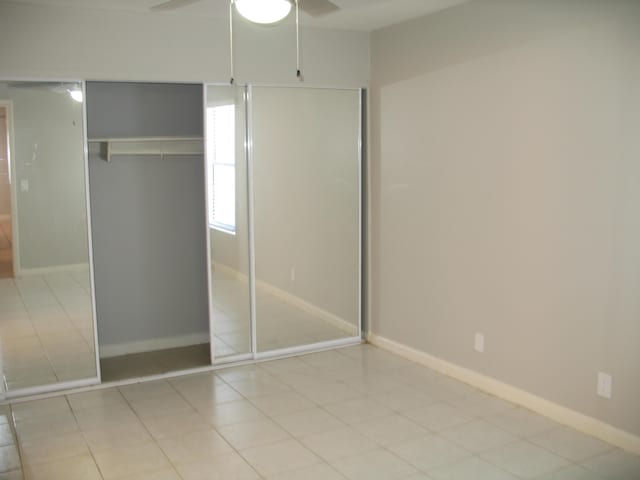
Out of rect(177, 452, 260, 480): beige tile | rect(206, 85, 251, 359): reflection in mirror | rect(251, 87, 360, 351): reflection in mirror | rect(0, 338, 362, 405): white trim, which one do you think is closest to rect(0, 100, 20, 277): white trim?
rect(0, 338, 362, 405): white trim

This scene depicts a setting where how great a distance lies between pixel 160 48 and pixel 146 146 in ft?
3.03

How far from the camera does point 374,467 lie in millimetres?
3367

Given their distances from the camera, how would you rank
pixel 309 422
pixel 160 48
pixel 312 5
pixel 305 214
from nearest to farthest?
pixel 312 5
pixel 309 422
pixel 160 48
pixel 305 214

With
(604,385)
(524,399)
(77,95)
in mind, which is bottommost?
(524,399)

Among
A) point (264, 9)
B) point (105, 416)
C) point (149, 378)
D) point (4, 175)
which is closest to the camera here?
point (264, 9)

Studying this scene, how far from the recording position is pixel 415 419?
3.96m

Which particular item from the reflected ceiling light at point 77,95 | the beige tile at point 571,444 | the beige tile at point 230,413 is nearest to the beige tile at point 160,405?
the beige tile at point 230,413

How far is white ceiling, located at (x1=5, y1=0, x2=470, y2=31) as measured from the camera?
4109 mm

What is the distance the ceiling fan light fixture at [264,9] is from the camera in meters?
2.41

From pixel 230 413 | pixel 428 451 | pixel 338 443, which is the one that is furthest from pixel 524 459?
pixel 230 413

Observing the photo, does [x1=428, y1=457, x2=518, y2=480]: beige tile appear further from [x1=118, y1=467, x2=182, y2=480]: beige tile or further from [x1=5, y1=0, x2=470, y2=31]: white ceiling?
[x1=5, y1=0, x2=470, y2=31]: white ceiling

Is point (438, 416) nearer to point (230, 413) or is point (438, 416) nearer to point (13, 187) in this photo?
point (230, 413)

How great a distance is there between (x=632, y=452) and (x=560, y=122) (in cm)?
179

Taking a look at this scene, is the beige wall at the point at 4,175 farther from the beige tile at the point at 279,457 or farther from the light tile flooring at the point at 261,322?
the beige tile at the point at 279,457
